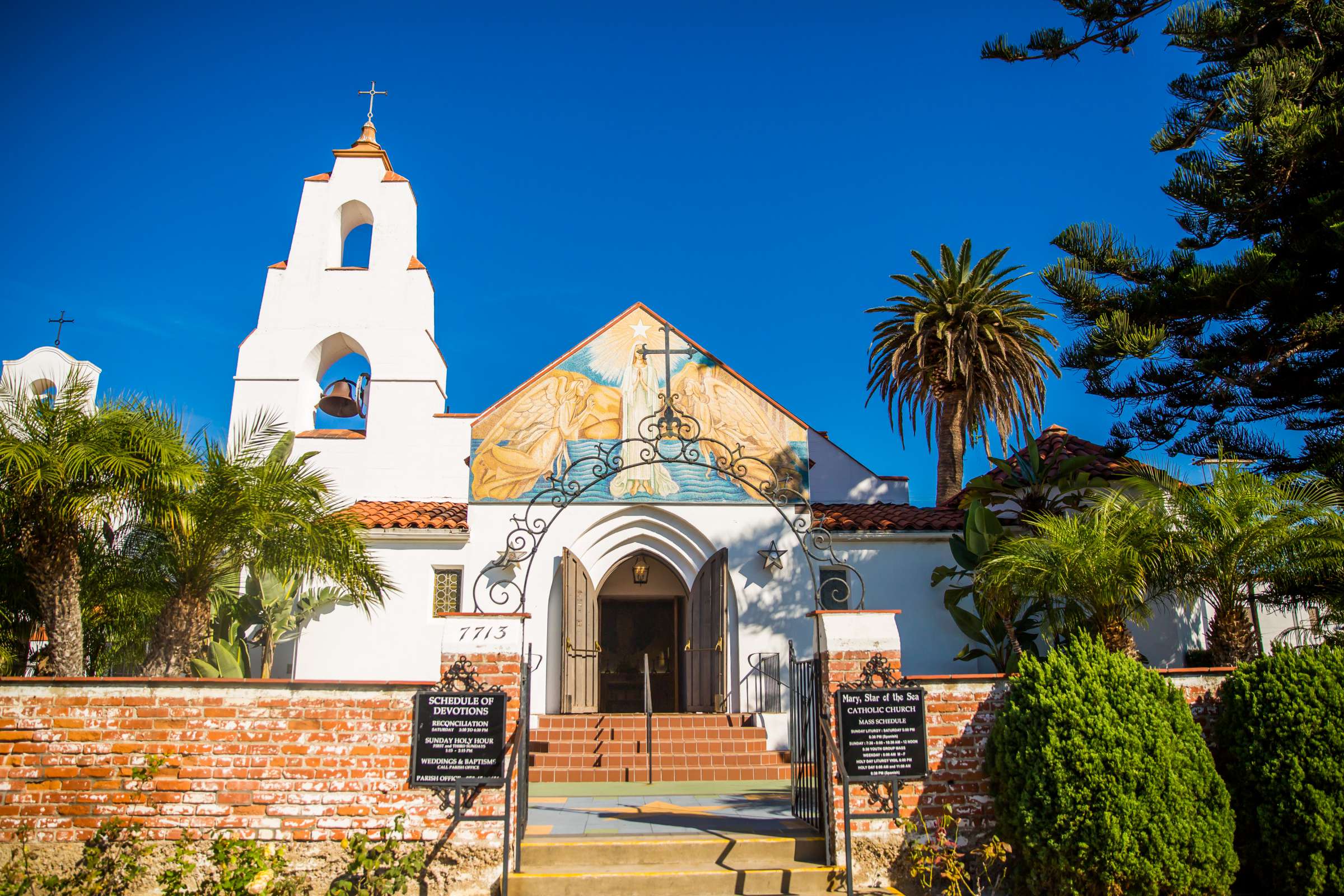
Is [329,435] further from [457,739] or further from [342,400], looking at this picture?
[457,739]

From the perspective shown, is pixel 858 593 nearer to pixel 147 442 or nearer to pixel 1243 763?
pixel 1243 763

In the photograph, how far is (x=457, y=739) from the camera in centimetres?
727

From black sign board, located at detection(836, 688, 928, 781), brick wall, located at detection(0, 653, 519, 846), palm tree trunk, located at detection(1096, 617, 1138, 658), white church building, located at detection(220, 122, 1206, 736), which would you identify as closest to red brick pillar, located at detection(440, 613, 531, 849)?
brick wall, located at detection(0, 653, 519, 846)

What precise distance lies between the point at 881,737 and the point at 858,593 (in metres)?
7.35

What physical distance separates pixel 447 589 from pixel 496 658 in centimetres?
722

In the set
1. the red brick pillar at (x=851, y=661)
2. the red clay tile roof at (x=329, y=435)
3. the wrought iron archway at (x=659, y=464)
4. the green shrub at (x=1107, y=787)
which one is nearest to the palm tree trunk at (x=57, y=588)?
the wrought iron archway at (x=659, y=464)

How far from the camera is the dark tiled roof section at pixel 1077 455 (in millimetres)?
14773

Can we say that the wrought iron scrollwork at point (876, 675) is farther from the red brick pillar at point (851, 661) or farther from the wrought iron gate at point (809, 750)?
the wrought iron gate at point (809, 750)

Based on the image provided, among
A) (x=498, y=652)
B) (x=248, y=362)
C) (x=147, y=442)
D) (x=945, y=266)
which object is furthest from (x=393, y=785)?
(x=945, y=266)

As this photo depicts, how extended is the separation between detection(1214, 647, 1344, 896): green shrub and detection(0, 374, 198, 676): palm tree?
953 centimetres

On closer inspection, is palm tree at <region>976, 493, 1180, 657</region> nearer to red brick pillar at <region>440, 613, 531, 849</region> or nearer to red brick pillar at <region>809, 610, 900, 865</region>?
red brick pillar at <region>809, 610, 900, 865</region>

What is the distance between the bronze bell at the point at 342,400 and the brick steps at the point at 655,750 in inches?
311

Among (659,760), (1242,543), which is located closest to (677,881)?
(659,760)

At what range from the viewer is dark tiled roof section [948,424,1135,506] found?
1477 cm
